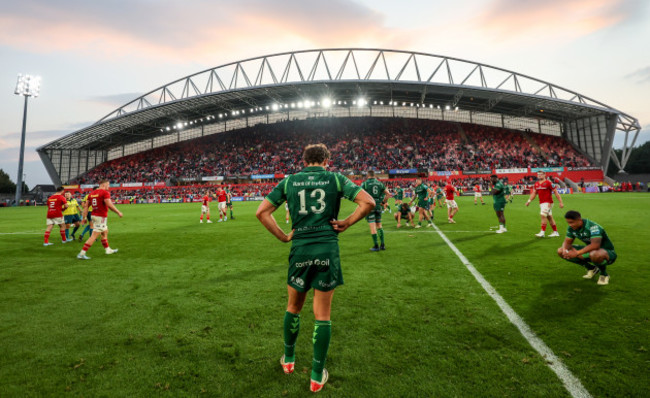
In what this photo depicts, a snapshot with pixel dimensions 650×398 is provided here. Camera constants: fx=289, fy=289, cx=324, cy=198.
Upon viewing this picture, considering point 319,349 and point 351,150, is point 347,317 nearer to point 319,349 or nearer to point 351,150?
point 319,349

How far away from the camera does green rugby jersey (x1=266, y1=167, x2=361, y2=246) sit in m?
2.79

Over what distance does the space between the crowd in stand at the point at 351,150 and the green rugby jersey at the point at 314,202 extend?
4719cm

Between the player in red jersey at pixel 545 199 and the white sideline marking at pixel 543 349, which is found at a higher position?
the player in red jersey at pixel 545 199

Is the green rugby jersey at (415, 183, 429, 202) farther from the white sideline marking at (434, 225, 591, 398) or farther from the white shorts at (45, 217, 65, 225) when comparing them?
the white shorts at (45, 217, 65, 225)

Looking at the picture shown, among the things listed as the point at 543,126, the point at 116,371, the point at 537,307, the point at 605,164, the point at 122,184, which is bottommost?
the point at 116,371

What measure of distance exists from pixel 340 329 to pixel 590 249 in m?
4.64

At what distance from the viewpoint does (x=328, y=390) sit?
262 cm

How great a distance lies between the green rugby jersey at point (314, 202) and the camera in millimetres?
2789

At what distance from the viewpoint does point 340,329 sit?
147 inches

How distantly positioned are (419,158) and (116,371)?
177ft

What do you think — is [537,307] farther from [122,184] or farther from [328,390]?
[122,184]

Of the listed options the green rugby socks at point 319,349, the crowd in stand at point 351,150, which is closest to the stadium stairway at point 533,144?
the crowd in stand at point 351,150

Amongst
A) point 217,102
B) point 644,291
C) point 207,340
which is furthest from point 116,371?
point 217,102

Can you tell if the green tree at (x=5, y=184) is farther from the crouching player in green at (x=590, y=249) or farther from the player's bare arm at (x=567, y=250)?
the crouching player in green at (x=590, y=249)
